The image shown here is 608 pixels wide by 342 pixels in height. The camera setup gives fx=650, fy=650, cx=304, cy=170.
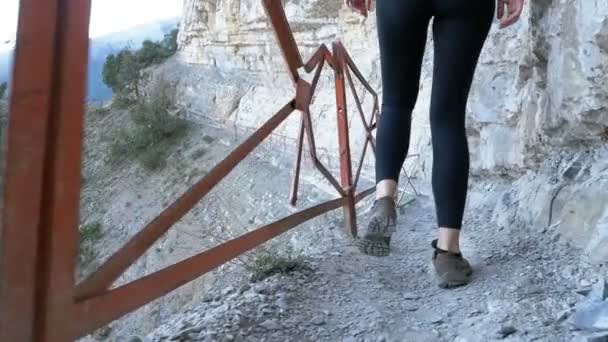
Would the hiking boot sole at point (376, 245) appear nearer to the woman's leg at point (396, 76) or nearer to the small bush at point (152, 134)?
the woman's leg at point (396, 76)

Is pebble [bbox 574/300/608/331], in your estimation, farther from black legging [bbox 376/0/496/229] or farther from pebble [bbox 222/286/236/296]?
pebble [bbox 222/286/236/296]

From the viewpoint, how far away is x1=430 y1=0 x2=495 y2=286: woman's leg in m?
1.53

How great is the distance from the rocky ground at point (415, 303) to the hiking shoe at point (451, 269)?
0.08 ft

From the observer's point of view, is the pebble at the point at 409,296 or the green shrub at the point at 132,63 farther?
the green shrub at the point at 132,63

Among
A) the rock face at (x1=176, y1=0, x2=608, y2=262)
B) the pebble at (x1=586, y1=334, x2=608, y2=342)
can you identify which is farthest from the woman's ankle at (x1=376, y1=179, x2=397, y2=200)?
the pebble at (x1=586, y1=334, x2=608, y2=342)

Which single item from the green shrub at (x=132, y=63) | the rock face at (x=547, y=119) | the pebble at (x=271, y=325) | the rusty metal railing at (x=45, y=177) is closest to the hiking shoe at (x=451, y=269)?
the rock face at (x=547, y=119)

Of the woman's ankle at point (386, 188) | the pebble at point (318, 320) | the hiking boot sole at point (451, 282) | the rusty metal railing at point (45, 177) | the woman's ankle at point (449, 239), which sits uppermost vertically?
Answer: the rusty metal railing at point (45, 177)

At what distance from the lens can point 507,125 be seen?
3043 mm

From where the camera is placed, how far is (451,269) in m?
1.56

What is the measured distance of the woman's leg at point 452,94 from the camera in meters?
1.53

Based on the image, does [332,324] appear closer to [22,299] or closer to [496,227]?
[22,299]

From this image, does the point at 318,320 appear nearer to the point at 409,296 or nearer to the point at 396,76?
the point at 409,296

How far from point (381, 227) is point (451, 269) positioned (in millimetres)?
196

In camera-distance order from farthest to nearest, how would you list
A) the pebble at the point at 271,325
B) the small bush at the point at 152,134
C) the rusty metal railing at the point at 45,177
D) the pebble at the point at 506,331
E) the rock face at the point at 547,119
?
the small bush at the point at 152,134, the rock face at the point at 547,119, the pebble at the point at 271,325, the pebble at the point at 506,331, the rusty metal railing at the point at 45,177
